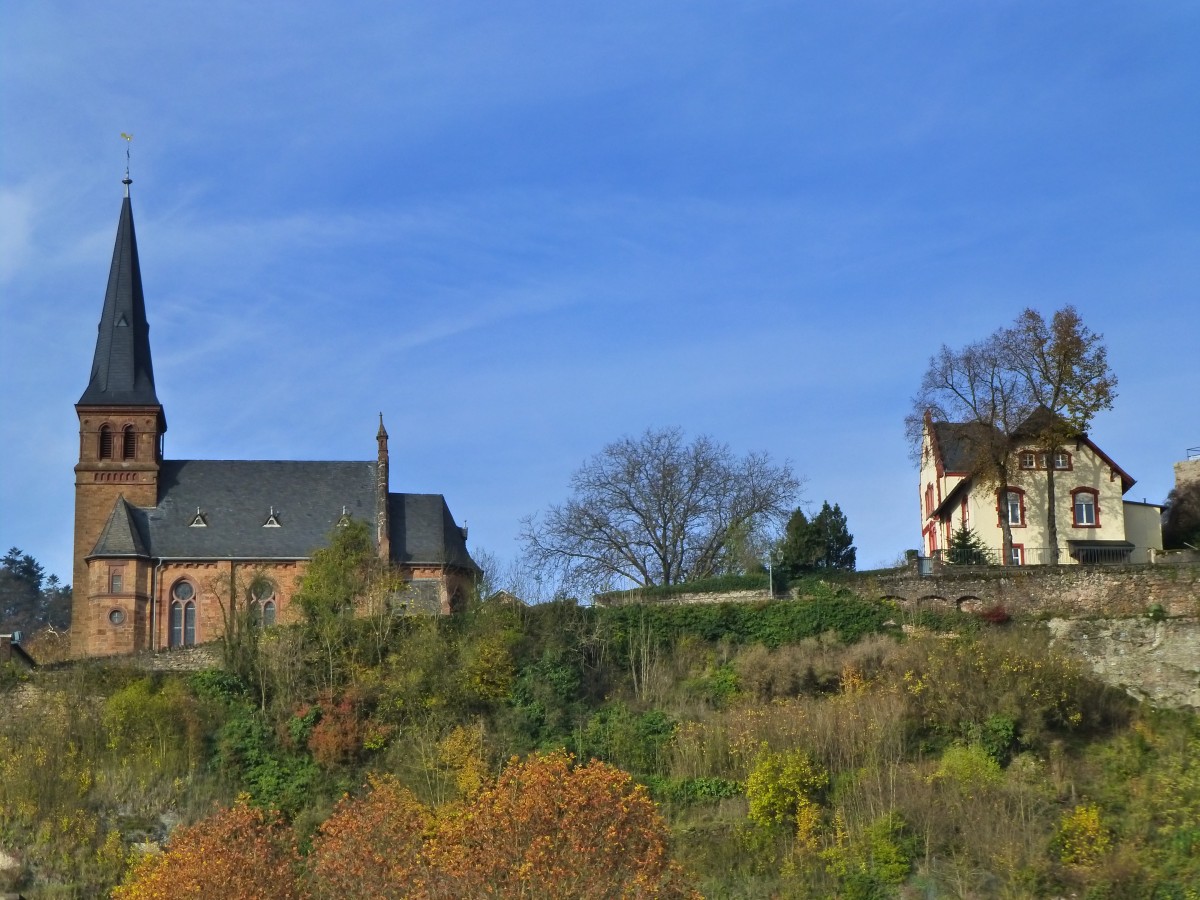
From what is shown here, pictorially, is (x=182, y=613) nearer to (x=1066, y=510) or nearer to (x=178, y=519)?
(x=178, y=519)

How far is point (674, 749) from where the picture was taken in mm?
40156

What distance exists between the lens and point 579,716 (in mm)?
42906

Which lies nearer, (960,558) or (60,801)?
(60,801)

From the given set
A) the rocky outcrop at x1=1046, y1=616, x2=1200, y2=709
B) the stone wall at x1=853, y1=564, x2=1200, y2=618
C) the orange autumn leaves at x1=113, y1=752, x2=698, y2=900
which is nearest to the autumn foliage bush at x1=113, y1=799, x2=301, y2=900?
the orange autumn leaves at x1=113, y1=752, x2=698, y2=900

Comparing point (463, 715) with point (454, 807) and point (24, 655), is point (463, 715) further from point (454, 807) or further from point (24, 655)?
point (24, 655)

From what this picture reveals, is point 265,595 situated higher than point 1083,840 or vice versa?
point 265,595

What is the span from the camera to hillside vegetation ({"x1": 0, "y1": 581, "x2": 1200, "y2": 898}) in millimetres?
34375

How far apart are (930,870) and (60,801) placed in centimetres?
1884

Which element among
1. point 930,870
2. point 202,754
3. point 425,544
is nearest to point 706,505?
point 425,544

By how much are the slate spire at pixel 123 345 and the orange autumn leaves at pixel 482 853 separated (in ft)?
130

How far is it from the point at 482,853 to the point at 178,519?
140ft

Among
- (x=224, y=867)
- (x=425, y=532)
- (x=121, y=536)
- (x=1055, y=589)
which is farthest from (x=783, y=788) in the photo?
(x=121, y=536)

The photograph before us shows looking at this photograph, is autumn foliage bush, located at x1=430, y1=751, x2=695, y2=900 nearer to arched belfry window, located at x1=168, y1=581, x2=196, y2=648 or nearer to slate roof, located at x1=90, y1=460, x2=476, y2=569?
slate roof, located at x1=90, y1=460, x2=476, y2=569

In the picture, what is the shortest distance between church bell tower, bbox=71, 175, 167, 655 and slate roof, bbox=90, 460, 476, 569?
0.72 m
